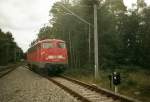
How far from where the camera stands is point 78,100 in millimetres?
14102

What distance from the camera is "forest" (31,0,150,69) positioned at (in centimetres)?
4788

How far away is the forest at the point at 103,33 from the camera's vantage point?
47.9 m

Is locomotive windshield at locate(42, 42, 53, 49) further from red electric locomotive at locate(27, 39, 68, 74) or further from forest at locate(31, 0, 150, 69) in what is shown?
forest at locate(31, 0, 150, 69)

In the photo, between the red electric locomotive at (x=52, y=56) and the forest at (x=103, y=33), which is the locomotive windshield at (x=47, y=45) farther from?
the forest at (x=103, y=33)

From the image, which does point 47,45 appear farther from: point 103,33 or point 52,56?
point 103,33

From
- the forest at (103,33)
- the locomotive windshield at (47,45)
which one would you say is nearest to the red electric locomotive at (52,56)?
the locomotive windshield at (47,45)

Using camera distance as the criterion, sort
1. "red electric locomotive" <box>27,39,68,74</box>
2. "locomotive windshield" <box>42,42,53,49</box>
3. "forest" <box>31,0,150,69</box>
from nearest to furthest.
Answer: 1. "red electric locomotive" <box>27,39,68,74</box>
2. "locomotive windshield" <box>42,42,53,49</box>
3. "forest" <box>31,0,150,69</box>

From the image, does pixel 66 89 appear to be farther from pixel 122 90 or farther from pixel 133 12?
pixel 133 12

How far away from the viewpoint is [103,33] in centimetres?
4912

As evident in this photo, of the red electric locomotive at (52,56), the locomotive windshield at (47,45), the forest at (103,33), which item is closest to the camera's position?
the red electric locomotive at (52,56)

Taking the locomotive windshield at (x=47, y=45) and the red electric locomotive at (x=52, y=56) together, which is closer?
the red electric locomotive at (x=52, y=56)

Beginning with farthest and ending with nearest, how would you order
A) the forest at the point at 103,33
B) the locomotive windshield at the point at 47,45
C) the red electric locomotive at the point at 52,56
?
the forest at the point at 103,33 < the locomotive windshield at the point at 47,45 < the red electric locomotive at the point at 52,56

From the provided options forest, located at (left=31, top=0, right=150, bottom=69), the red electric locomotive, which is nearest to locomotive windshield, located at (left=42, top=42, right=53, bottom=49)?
the red electric locomotive

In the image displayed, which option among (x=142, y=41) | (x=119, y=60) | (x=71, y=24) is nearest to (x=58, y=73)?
(x=71, y=24)
